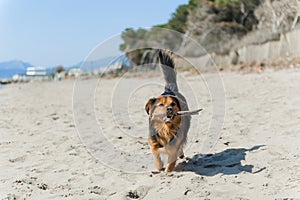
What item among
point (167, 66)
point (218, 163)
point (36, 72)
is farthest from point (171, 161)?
point (36, 72)

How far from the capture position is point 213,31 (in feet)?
116

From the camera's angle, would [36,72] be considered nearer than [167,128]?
No

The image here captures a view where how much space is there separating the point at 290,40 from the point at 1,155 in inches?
682

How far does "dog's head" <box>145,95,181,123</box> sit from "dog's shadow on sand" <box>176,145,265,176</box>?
644 millimetres

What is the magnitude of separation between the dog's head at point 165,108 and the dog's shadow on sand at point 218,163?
2.11 feet

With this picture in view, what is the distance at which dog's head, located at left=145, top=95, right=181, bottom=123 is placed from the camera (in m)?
3.76

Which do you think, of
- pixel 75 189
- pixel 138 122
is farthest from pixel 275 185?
pixel 138 122

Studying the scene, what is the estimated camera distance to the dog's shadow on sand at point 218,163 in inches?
150

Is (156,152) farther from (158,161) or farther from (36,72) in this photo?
(36,72)

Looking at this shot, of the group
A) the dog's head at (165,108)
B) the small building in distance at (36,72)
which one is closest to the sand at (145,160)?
the dog's head at (165,108)

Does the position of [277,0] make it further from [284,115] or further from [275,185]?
[275,185]

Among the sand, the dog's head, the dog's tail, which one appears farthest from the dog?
the dog's tail

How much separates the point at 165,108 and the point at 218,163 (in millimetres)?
954

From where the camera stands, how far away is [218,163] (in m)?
4.10
